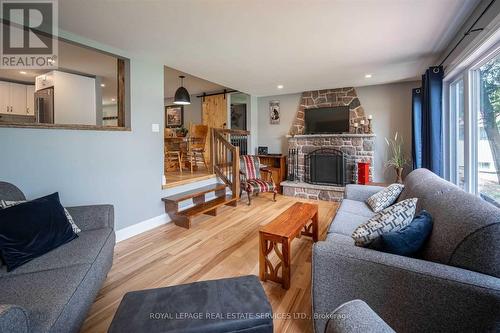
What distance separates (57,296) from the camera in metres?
1.15

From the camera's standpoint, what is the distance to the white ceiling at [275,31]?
6.69 feet

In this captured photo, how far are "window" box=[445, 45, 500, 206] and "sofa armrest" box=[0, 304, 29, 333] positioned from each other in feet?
10.2

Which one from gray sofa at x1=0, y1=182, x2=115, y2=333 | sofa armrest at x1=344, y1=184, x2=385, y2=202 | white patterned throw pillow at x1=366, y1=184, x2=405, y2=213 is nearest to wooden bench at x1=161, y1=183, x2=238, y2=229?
gray sofa at x1=0, y1=182, x2=115, y2=333

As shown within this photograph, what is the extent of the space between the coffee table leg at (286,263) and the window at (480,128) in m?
1.77

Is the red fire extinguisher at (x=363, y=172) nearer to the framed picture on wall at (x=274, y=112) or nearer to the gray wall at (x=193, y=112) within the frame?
the framed picture on wall at (x=274, y=112)

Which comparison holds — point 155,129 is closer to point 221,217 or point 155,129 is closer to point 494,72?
point 221,217

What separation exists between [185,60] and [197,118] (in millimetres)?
3572

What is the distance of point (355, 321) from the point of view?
0.73 m

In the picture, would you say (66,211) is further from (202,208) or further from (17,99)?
(17,99)

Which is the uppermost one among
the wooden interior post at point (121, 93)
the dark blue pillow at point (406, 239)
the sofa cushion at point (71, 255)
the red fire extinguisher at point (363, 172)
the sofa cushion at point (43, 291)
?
the wooden interior post at point (121, 93)

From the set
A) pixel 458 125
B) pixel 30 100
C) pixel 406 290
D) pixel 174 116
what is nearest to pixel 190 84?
pixel 174 116

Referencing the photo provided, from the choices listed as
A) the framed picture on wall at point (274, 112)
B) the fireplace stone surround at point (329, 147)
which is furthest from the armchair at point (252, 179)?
the framed picture on wall at point (274, 112)

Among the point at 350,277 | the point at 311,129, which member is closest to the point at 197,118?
the point at 311,129

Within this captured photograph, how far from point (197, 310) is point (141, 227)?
97.4 inches
